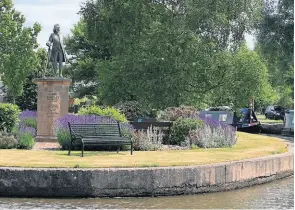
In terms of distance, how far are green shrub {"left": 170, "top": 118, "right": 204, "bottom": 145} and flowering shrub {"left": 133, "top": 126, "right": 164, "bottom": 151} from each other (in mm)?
1114

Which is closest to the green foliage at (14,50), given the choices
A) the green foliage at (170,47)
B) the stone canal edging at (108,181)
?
the green foliage at (170,47)

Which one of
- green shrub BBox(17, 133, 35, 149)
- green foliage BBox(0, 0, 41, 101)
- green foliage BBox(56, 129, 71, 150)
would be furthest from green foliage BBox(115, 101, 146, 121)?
green foliage BBox(0, 0, 41, 101)

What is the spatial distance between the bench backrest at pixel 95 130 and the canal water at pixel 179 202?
4.03 metres

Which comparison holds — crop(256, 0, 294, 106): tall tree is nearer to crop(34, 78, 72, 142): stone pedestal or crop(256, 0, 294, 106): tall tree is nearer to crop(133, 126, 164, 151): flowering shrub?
crop(34, 78, 72, 142): stone pedestal

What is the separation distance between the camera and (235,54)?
3150 cm

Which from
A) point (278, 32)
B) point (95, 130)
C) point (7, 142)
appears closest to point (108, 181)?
point (95, 130)

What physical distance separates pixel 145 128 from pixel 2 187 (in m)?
7.61

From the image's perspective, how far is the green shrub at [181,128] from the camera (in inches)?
748

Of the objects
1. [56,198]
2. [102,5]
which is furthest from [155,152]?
[102,5]

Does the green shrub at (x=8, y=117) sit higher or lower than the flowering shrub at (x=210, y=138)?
higher

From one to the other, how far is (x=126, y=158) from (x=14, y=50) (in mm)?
38216

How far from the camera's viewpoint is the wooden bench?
14988mm

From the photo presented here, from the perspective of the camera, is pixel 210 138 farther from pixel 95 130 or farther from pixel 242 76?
pixel 242 76

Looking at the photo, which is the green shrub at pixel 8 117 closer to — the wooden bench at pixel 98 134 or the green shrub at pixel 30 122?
the green shrub at pixel 30 122
